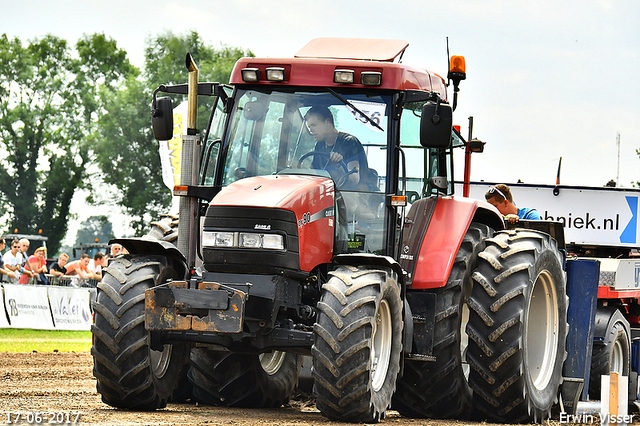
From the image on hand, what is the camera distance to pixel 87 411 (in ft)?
23.9

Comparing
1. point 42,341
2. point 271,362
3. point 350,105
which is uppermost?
point 350,105

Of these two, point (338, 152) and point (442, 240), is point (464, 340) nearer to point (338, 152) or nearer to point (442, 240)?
point (442, 240)

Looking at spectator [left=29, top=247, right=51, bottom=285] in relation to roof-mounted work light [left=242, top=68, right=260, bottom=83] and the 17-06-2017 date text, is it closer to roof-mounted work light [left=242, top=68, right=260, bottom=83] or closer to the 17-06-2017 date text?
roof-mounted work light [left=242, top=68, right=260, bottom=83]

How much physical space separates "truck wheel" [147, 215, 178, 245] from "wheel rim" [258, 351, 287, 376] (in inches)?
56.5

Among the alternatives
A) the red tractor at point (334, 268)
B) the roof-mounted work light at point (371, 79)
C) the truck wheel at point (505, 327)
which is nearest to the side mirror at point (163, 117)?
the red tractor at point (334, 268)

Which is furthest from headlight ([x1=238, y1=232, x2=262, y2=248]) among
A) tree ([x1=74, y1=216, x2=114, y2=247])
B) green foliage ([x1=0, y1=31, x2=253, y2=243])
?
tree ([x1=74, y1=216, x2=114, y2=247])

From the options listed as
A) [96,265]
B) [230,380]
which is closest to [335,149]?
[230,380]

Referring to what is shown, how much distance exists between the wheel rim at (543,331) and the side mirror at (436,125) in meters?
2.10

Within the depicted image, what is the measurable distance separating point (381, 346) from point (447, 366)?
3.31ft

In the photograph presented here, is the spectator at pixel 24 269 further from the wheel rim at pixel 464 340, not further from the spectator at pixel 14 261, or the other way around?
the wheel rim at pixel 464 340

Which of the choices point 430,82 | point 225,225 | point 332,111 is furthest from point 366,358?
point 430,82

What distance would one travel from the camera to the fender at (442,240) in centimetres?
810

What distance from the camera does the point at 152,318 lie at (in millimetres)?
7082

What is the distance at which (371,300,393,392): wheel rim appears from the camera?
7.35 m
